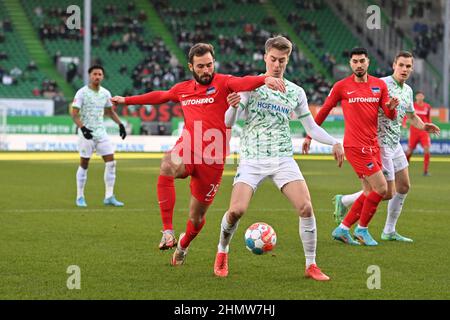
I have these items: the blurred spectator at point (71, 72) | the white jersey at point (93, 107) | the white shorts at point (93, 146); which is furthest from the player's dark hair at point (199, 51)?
the blurred spectator at point (71, 72)

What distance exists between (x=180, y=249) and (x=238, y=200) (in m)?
1.14

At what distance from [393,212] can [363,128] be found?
4.11 ft

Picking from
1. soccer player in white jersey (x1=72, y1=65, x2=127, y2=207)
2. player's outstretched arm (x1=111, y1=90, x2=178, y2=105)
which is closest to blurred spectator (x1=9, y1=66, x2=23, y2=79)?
soccer player in white jersey (x1=72, y1=65, x2=127, y2=207)

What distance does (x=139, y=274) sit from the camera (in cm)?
817

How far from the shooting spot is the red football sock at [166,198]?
8688mm

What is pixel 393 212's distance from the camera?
11.2 metres

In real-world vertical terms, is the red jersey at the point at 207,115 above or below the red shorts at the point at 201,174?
above

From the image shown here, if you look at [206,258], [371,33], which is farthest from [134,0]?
[206,258]

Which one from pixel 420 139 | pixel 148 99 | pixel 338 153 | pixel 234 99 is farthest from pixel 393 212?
pixel 420 139

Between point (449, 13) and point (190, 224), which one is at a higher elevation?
point (449, 13)

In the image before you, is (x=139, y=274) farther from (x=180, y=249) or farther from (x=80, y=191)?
(x=80, y=191)

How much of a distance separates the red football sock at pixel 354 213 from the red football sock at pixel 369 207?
13 cm

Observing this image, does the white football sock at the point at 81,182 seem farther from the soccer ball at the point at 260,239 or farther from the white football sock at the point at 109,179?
the soccer ball at the point at 260,239

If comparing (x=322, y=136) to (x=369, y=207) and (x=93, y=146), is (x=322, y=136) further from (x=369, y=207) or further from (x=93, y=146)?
(x=93, y=146)
